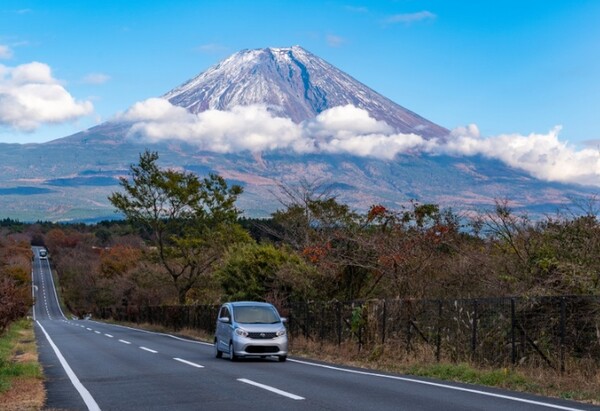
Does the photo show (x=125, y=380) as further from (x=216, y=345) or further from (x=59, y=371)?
(x=216, y=345)

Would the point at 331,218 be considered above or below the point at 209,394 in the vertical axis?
above

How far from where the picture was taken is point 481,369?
1728 cm

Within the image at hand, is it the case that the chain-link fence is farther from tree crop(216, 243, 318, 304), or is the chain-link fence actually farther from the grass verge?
the grass verge

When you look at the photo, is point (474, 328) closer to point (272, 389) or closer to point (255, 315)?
point (272, 389)

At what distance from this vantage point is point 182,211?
53.7m

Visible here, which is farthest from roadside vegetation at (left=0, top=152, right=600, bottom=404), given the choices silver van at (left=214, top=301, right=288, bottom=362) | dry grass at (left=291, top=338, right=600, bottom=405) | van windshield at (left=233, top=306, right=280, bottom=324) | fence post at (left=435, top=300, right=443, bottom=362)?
van windshield at (left=233, top=306, right=280, bottom=324)

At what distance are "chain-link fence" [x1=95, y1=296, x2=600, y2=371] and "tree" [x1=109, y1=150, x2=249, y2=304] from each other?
26.0 meters

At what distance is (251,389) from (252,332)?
6.85 metres

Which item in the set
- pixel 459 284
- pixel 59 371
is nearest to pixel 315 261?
pixel 459 284

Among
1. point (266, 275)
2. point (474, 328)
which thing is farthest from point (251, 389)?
point (266, 275)

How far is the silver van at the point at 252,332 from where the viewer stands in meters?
21.0

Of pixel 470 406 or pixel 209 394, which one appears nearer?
pixel 470 406

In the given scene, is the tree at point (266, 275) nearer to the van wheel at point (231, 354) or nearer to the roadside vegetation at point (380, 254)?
the roadside vegetation at point (380, 254)

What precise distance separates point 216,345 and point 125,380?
6.59 meters
